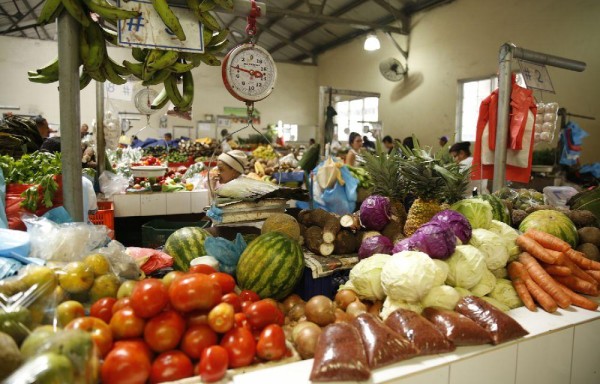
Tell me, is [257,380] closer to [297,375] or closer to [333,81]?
[297,375]

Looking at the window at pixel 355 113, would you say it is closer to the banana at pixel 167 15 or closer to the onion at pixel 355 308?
the banana at pixel 167 15

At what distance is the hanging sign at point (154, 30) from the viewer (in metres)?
2.02

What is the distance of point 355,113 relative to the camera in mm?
14945

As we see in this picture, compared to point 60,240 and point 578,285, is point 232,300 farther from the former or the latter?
point 578,285

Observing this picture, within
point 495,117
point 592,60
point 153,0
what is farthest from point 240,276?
point 592,60

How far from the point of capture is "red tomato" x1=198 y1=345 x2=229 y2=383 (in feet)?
4.14

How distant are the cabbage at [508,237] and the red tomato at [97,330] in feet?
6.69

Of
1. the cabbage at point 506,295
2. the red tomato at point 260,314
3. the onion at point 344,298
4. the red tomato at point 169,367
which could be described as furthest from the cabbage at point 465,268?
the red tomato at point 169,367

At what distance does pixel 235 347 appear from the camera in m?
1.35

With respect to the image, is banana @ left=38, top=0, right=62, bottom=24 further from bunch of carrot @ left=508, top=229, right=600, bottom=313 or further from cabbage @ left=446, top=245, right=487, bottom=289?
bunch of carrot @ left=508, top=229, right=600, bottom=313

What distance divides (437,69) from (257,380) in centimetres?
1068

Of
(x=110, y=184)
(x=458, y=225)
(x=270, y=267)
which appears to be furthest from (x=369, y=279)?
(x=110, y=184)

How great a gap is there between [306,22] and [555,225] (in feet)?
42.0

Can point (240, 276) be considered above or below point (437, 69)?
below
